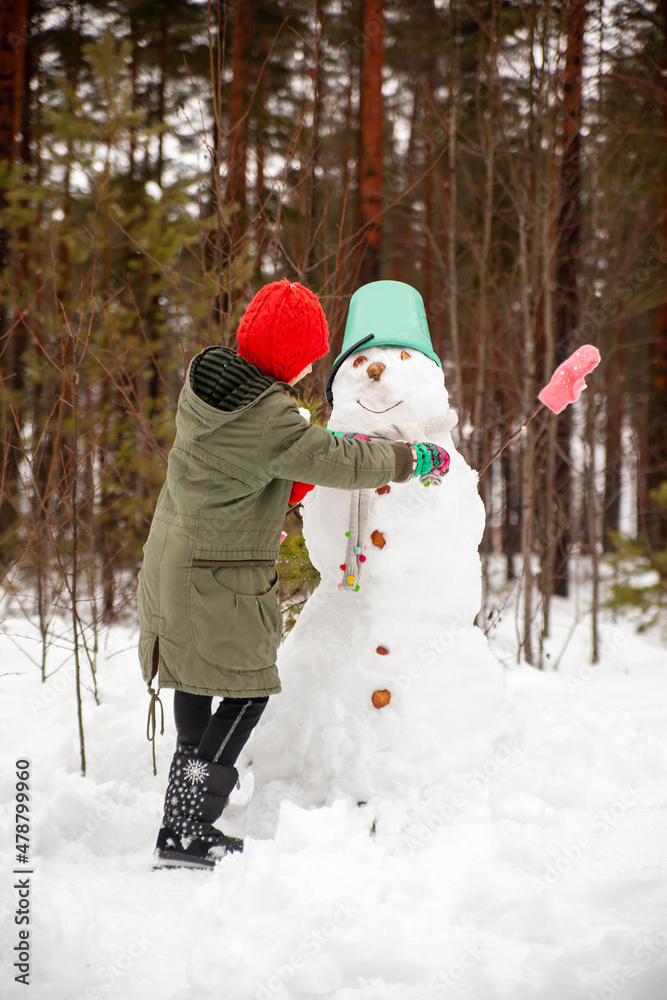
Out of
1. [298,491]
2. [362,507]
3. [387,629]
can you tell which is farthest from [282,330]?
[387,629]

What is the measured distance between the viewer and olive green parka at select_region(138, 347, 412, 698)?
2105 millimetres

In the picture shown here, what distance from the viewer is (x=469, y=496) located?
280 cm

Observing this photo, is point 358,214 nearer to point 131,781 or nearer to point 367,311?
point 367,311

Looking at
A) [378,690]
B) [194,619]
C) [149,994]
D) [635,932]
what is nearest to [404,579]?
[378,690]

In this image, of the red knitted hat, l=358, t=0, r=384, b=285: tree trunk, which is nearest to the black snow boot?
the red knitted hat

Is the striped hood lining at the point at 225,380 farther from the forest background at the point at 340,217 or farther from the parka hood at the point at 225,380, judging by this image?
the forest background at the point at 340,217

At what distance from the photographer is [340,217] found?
4.31m

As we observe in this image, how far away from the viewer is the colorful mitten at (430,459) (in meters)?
2.39

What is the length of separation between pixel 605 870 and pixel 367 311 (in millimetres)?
2220

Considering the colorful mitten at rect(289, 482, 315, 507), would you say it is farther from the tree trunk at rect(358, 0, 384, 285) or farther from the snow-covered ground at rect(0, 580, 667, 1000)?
the tree trunk at rect(358, 0, 384, 285)

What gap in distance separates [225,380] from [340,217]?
8.68ft

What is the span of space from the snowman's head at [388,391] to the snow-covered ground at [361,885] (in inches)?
52.9

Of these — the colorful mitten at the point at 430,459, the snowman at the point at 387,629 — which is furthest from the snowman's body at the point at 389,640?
the colorful mitten at the point at 430,459

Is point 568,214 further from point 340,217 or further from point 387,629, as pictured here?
point 387,629
